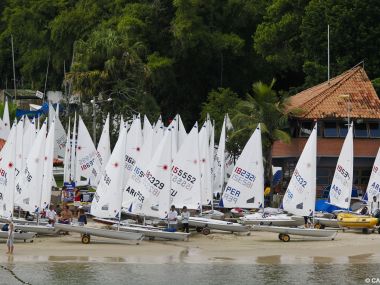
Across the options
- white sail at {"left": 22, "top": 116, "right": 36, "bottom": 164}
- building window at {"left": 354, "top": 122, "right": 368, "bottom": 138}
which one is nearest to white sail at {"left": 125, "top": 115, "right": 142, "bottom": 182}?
white sail at {"left": 22, "top": 116, "right": 36, "bottom": 164}

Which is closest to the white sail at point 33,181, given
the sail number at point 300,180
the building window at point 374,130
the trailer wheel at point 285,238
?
the trailer wheel at point 285,238

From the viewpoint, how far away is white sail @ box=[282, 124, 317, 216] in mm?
35625

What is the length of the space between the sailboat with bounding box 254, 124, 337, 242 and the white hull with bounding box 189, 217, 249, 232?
1625 millimetres

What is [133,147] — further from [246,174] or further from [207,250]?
[207,250]

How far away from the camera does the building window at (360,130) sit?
179ft

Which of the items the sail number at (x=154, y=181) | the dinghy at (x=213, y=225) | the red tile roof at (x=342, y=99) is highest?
the red tile roof at (x=342, y=99)

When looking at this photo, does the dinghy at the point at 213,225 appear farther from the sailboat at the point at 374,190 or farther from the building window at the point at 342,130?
the building window at the point at 342,130

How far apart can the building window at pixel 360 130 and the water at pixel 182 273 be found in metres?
26.3

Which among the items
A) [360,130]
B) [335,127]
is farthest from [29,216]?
[360,130]

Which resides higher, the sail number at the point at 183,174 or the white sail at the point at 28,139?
the white sail at the point at 28,139

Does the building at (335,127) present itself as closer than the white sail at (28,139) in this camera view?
No

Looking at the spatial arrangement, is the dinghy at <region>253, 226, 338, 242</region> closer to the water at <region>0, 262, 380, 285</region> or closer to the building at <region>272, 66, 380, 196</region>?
the water at <region>0, 262, 380, 285</region>

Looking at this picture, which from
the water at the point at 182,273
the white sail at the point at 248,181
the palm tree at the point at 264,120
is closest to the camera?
the water at the point at 182,273

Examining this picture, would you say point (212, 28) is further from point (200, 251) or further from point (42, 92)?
point (200, 251)
